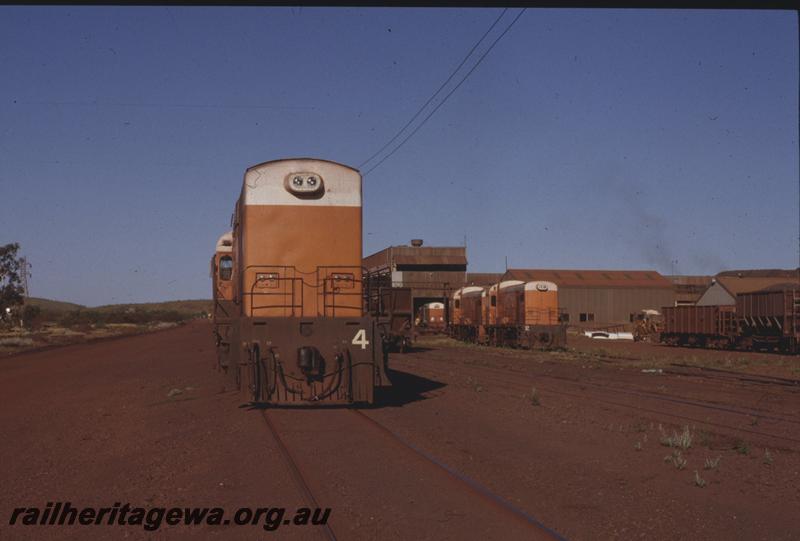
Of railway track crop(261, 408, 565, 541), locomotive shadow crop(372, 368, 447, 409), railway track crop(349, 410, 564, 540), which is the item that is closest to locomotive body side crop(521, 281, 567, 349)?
locomotive shadow crop(372, 368, 447, 409)

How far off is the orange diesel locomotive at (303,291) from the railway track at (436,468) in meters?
1.00

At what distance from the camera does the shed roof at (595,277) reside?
71688 mm

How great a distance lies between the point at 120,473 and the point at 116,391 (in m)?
11.2

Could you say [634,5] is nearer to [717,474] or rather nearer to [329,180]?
[717,474]

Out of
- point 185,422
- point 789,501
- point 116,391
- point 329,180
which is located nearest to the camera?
point 789,501

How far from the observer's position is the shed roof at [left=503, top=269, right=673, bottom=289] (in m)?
71.7

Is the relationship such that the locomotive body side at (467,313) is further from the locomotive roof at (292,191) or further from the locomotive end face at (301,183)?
the locomotive end face at (301,183)

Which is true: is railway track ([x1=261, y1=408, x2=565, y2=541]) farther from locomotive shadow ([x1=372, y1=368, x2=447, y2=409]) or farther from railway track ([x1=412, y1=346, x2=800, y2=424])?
railway track ([x1=412, y1=346, x2=800, y2=424])

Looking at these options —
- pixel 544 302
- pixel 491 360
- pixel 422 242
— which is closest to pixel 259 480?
pixel 491 360

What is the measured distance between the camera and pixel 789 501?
7.54m

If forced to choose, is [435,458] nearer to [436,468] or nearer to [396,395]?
[436,468]

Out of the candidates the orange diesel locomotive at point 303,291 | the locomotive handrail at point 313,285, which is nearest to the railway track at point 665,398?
the orange diesel locomotive at point 303,291

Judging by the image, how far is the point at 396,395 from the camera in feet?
57.6

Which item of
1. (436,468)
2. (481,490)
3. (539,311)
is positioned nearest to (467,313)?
(539,311)
